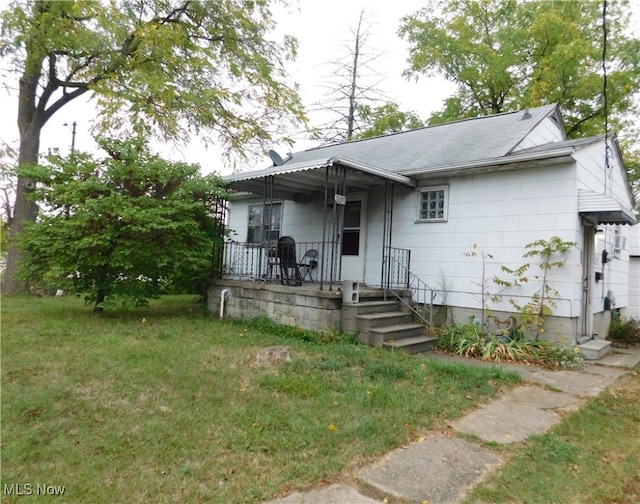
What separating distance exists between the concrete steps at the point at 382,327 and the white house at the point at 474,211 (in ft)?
2.41

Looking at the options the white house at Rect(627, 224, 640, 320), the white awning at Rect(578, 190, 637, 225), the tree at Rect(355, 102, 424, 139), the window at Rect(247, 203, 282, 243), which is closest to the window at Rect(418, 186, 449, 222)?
the white awning at Rect(578, 190, 637, 225)

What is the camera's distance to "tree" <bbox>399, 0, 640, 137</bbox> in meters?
13.4

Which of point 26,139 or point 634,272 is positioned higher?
point 26,139

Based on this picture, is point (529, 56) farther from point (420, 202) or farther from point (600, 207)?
point (600, 207)

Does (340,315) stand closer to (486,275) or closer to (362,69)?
(486,275)

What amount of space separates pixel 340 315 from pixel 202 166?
437 cm

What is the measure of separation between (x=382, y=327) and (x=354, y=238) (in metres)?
2.94

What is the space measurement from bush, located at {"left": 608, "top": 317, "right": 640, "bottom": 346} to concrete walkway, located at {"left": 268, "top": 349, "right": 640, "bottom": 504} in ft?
14.8

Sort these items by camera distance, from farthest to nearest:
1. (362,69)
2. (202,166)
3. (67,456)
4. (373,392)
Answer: (362,69), (202,166), (373,392), (67,456)

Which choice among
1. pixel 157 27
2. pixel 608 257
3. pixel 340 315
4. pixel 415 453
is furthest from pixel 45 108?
pixel 608 257

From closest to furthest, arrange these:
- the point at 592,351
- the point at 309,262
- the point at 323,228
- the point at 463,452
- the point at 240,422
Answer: the point at 463,452
the point at 240,422
the point at 592,351
the point at 323,228
the point at 309,262

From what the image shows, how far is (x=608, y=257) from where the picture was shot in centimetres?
839

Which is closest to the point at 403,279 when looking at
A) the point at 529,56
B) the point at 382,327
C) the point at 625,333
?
the point at 382,327

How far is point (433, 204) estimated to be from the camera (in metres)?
7.96
